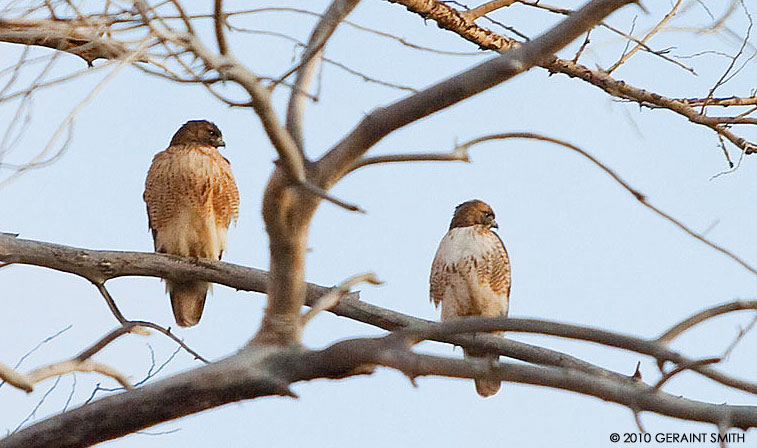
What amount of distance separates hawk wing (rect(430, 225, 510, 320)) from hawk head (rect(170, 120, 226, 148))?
5.93ft

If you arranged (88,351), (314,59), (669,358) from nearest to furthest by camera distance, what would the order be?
Answer: (669,358), (314,59), (88,351)

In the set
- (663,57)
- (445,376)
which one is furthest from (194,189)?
(445,376)

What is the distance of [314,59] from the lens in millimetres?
3041

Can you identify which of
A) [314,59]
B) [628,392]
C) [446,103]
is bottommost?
[628,392]

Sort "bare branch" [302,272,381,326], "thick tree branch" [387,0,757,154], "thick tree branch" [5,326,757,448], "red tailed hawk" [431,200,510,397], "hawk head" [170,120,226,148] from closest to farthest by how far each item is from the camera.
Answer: "thick tree branch" [5,326,757,448] → "bare branch" [302,272,381,326] → "thick tree branch" [387,0,757,154] → "red tailed hawk" [431,200,510,397] → "hawk head" [170,120,226,148]

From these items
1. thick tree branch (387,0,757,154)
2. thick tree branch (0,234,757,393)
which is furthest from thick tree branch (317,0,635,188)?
thick tree branch (387,0,757,154)

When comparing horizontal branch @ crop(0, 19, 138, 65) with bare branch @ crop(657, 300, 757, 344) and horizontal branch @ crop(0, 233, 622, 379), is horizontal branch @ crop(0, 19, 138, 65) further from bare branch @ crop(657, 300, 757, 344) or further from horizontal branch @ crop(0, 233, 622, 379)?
bare branch @ crop(657, 300, 757, 344)

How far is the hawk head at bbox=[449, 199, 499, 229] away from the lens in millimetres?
8141

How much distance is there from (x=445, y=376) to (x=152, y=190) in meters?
5.37

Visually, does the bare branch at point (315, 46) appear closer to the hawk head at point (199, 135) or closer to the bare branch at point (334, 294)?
the bare branch at point (334, 294)

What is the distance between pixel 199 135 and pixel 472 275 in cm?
219

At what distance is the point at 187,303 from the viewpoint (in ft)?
24.9

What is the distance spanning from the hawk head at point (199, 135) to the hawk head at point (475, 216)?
1.80 meters

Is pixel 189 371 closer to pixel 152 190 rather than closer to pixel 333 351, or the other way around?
pixel 333 351
